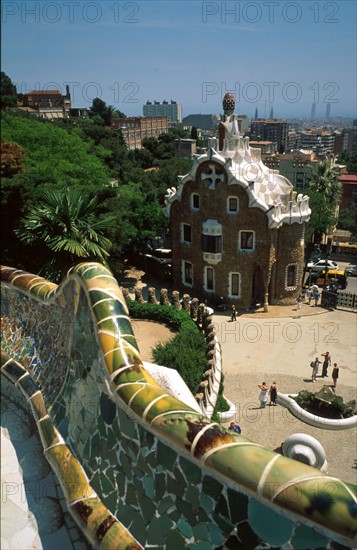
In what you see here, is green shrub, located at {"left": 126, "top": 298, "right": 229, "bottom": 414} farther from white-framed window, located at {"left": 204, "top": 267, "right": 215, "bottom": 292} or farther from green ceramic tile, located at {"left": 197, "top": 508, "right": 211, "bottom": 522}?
green ceramic tile, located at {"left": 197, "top": 508, "right": 211, "bottom": 522}

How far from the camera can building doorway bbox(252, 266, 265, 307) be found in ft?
81.9

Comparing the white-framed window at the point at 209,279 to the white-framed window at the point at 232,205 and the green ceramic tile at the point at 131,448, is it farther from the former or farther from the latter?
the green ceramic tile at the point at 131,448

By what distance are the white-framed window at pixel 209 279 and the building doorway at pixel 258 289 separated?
7.40ft

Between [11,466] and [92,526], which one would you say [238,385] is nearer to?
[11,466]

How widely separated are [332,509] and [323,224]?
106 ft

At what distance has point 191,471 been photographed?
15.0 feet

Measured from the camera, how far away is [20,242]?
53.2 feet

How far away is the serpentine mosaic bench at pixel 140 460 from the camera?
3.89m

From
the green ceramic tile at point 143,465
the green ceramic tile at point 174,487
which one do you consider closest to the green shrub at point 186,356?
the green ceramic tile at point 143,465

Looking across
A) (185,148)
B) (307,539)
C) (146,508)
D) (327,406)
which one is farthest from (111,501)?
(185,148)

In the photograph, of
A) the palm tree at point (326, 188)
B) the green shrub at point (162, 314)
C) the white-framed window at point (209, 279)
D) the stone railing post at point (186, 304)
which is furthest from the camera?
the palm tree at point (326, 188)

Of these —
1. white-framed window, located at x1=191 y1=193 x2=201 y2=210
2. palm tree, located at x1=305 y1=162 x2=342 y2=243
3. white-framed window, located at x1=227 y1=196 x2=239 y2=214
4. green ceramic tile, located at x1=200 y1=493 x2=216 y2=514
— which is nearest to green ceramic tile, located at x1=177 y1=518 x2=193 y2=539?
green ceramic tile, located at x1=200 y1=493 x2=216 y2=514

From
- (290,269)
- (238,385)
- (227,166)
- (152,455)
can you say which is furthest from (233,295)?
(152,455)

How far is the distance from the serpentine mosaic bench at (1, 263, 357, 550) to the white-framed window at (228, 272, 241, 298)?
17552 millimetres
